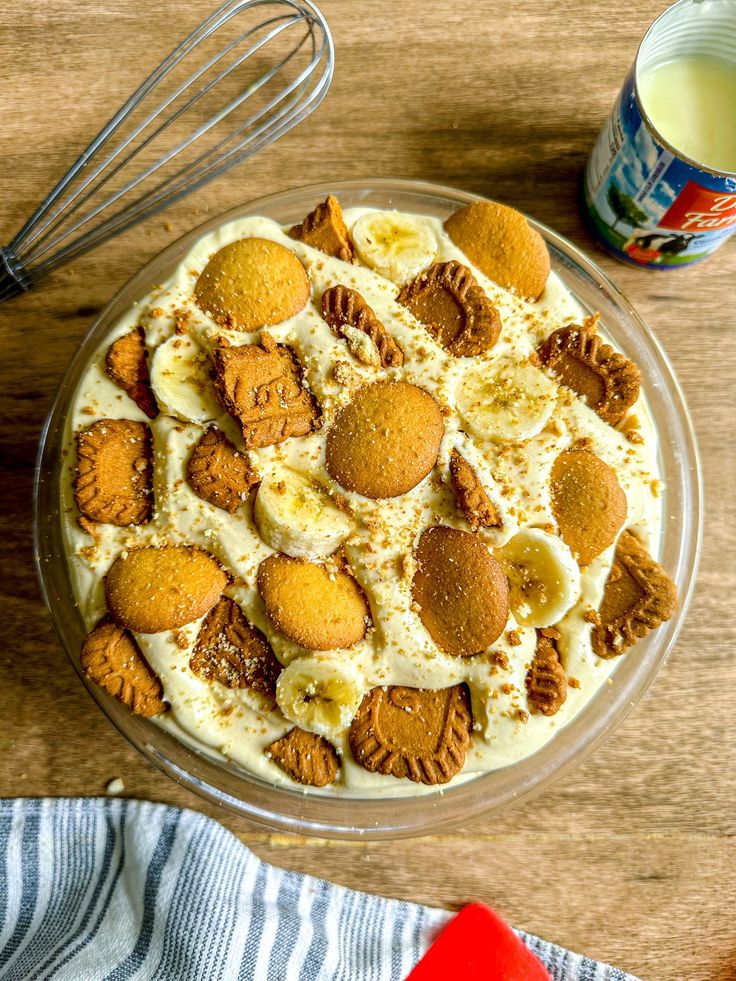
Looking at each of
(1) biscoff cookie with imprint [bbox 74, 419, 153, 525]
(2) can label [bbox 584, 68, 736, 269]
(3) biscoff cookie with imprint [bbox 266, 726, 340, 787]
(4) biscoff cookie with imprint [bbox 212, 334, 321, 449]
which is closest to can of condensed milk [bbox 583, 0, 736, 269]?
(2) can label [bbox 584, 68, 736, 269]

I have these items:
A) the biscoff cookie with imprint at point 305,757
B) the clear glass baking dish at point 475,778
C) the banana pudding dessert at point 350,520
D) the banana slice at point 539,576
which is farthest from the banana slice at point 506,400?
the biscoff cookie with imprint at point 305,757

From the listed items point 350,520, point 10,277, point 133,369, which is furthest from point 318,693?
point 10,277

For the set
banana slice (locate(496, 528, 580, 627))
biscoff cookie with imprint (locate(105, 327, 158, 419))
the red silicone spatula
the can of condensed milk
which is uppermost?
the can of condensed milk

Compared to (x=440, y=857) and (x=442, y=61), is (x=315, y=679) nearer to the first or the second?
(x=440, y=857)

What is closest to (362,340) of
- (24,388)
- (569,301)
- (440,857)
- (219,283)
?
(219,283)

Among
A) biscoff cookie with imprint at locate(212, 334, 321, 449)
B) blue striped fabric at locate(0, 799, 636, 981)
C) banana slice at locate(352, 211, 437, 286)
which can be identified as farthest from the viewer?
blue striped fabric at locate(0, 799, 636, 981)

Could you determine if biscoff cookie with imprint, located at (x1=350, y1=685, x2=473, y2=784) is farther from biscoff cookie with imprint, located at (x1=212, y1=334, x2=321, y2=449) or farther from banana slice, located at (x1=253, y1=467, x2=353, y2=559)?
biscoff cookie with imprint, located at (x1=212, y1=334, x2=321, y2=449)

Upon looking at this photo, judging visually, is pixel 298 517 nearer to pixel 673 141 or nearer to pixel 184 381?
pixel 184 381
